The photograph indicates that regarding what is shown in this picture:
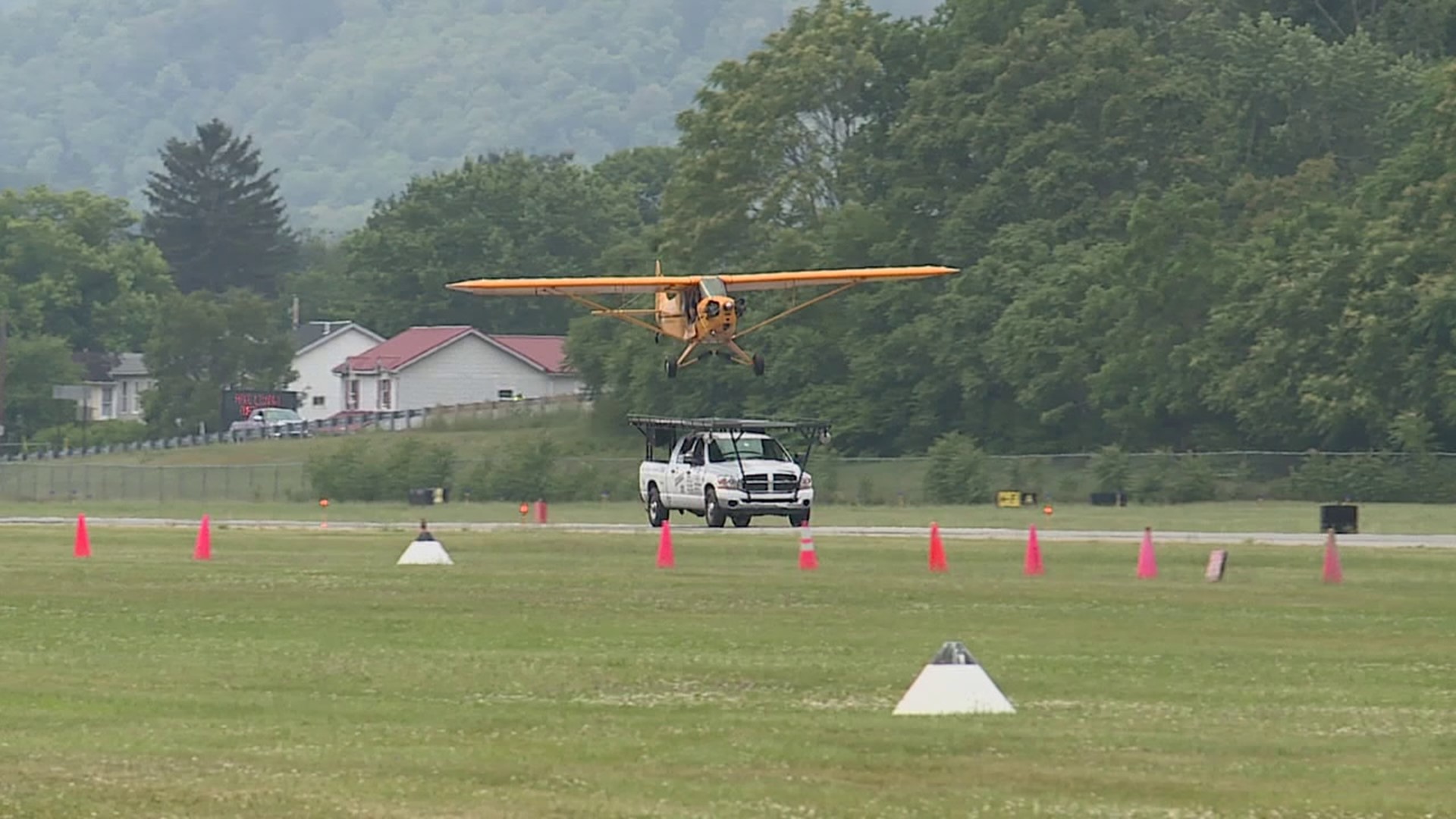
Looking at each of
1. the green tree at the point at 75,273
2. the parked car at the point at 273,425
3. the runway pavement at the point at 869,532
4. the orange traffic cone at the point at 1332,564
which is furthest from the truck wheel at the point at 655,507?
the green tree at the point at 75,273

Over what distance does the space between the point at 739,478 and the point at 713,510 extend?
0.90m

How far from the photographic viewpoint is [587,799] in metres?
14.5

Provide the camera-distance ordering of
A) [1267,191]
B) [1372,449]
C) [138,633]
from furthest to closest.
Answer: [1267,191]
[1372,449]
[138,633]

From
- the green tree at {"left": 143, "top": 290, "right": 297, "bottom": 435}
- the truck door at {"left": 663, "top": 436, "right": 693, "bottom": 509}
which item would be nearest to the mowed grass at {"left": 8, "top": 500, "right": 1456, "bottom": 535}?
the truck door at {"left": 663, "top": 436, "right": 693, "bottom": 509}

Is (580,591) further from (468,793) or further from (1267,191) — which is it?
(1267,191)

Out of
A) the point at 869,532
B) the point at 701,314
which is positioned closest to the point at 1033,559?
the point at 869,532

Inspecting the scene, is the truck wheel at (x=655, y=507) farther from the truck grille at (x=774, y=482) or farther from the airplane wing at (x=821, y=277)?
the airplane wing at (x=821, y=277)

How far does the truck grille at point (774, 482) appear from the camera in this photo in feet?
169

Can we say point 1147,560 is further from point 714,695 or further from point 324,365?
point 324,365

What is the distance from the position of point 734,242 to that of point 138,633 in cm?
8324

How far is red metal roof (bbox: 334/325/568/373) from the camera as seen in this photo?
478 ft

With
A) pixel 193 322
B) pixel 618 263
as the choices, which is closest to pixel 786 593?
pixel 618 263

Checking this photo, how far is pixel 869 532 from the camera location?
Result: 52.8 m

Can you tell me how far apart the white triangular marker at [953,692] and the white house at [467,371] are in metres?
127
